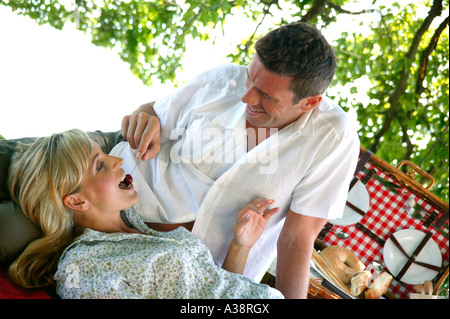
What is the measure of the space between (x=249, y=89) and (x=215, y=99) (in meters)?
0.19

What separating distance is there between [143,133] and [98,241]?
0.40m

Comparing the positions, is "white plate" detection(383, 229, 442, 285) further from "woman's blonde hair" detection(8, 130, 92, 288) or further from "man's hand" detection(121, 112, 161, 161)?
"woman's blonde hair" detection(8, 130, 92, 288)

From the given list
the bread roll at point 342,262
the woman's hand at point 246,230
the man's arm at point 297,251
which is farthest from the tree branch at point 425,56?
the woman's hand at point 246,230

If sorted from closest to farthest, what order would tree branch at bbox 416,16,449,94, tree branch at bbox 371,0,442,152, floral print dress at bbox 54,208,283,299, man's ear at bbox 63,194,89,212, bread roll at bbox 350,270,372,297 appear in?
floral print dress at bbox 54,208,283,299
man's ear at bbox 63,194,89,212
bread roll at bbox 350,270,372,297
tree branch at bbox 371,0,442,152
tree branch at bbox 416,16,449,94

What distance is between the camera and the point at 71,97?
3.47 meters

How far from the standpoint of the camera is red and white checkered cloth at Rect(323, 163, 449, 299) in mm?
2598

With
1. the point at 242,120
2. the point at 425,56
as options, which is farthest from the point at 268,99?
the point at 425,56

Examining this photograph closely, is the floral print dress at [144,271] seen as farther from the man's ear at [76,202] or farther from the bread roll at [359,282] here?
the bread roll at [359,282]

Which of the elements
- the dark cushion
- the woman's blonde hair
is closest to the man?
the woman's blonde hair

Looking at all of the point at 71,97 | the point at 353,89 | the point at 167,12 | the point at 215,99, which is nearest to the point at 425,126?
the point at 353,89

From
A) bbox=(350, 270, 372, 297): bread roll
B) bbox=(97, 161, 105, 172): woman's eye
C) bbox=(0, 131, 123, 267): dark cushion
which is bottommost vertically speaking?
bbox=(350, 270, 372, 297): bread roll

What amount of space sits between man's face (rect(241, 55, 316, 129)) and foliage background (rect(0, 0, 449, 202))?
5.25ft

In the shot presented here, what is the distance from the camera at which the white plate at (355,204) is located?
103 inches

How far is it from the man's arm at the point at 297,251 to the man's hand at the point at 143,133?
544mm
